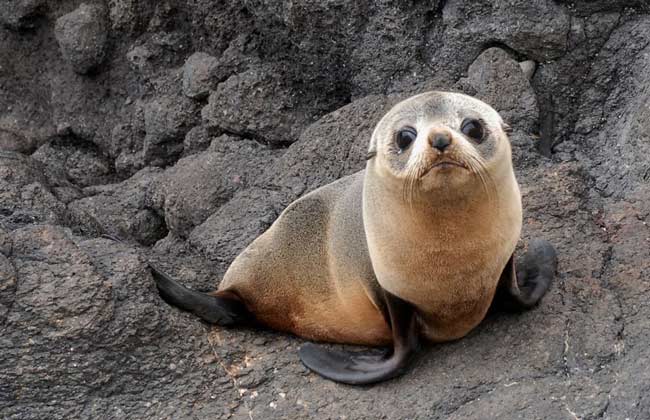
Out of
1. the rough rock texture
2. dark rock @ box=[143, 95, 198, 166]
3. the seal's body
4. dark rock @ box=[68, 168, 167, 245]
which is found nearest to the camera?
the rough rock texture

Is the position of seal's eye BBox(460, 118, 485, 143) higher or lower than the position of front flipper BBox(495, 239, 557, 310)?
higher

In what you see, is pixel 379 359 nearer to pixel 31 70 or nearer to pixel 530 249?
pixel 530 249

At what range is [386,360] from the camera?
4.90 meters

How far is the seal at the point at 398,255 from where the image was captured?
436cm

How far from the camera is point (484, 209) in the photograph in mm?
4410

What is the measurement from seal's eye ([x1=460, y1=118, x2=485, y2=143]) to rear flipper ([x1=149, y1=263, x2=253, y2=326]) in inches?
64.3

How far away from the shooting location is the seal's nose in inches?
161

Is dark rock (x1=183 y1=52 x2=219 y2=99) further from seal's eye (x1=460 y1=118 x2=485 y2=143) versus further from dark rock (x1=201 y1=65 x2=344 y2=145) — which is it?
seal's eye (x1=460 y1=118 x2=485 y2=143)

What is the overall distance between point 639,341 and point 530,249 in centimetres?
84

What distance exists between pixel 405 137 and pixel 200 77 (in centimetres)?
295

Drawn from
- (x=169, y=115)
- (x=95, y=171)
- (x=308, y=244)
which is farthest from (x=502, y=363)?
(x=95, y=171)

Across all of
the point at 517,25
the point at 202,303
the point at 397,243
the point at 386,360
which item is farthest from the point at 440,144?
the point at 517,25

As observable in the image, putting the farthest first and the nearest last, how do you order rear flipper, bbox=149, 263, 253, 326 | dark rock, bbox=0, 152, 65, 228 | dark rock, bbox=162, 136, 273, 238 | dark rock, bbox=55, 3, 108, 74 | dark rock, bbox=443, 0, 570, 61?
dark rock, bbox=55, 3, 108, 74 < dark rock, bbox=162, 136, 273, 238 < dark rock, bbox=443, 0, 570, 61 < dark rock, bbox=0, 152, 65, 228 < rear flipper, bbox=149, 263, 253, 326

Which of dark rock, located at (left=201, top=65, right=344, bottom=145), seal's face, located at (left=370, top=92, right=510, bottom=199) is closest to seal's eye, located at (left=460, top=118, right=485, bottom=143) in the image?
seal's face, located at (left=370, top=92, right=510, bottom=199)
